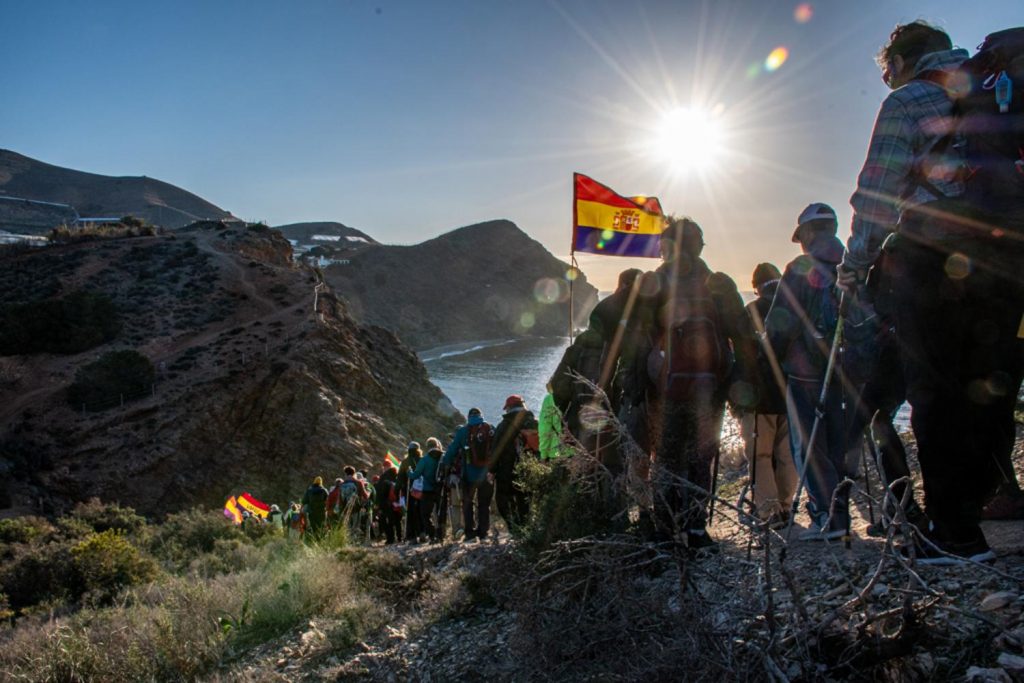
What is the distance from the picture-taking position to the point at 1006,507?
11.2ft

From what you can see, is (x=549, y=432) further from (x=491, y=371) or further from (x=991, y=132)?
(x=491, y=371)

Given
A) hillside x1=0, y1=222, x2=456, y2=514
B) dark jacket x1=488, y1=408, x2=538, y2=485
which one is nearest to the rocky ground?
dark jacket x1=488, y1=408, x2=538, y2=485

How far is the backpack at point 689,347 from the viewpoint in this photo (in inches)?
143

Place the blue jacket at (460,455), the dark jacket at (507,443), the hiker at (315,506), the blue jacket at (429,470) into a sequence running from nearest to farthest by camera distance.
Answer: the dark jacket at (507,443), the blue jacket at (460,455), the blue jacket at (429,470), the hiker at (315,506)

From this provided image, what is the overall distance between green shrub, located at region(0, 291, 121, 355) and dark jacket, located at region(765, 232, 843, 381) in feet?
119

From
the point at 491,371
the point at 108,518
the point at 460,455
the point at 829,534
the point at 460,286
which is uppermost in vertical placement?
the point at 460,286

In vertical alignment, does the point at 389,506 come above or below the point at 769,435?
below

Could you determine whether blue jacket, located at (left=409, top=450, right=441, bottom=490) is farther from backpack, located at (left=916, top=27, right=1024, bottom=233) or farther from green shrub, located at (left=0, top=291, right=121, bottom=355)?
green shrub, located at (left=0, top=291, right=121, bottom=355)

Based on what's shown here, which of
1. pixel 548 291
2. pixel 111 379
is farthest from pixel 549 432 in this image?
pixel 548 291

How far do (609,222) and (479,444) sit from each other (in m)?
3.58

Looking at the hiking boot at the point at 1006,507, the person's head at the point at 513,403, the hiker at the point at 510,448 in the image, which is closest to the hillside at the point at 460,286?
the person's head at the point at 513,403

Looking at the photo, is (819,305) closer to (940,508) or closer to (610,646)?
(940,508)

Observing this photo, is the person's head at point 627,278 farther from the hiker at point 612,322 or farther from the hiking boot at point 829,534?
the hiking boot at point 829,534

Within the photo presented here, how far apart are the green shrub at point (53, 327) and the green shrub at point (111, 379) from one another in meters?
3.62
